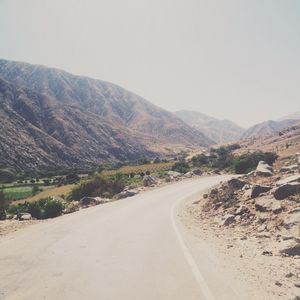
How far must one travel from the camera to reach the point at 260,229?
13.7 metres

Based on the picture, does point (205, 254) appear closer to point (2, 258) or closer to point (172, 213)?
point (2, 258)

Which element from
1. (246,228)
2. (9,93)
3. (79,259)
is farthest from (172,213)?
(9,93)

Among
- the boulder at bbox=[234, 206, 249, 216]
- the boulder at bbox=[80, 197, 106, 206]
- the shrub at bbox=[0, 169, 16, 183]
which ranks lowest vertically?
the boulder at bbox=[234, 206, 249, 216]

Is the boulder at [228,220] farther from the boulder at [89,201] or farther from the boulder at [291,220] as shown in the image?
the boulder at [89,201]

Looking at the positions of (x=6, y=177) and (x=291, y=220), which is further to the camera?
(x=6, y=177)

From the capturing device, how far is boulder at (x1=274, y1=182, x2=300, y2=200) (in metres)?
15.7

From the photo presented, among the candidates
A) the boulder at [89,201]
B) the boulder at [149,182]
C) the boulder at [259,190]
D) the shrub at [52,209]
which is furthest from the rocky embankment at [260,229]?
the boulder at [149,182]

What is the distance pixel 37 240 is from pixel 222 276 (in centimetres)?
648

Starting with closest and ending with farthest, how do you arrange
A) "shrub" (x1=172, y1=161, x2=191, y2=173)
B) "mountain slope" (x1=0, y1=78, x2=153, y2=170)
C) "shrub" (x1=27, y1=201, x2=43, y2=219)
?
"shrub" (x1=27, y1=201, x2=43, y2=219), "shrub" (x1=172, y1=161, x2=191, y2=173), "mountain slope" (x1=0, y1=78, x2=153, y2=170)

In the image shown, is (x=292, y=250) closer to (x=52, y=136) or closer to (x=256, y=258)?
(x=256, y=258)

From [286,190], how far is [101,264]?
932cm

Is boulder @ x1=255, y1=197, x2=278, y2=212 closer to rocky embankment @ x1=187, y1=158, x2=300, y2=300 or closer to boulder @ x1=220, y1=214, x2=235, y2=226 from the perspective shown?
rocky embankment @ x1=187, y1=158, x2=300, y2=300

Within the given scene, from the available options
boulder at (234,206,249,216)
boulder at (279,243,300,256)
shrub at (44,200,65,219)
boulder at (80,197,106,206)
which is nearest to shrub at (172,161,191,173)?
boulder at (80,197,106,206)

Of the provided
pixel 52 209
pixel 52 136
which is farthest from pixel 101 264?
pixel 52 136
